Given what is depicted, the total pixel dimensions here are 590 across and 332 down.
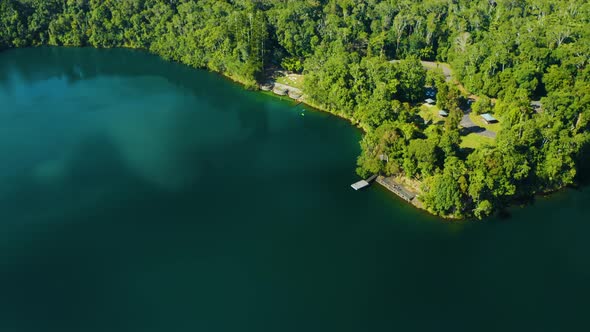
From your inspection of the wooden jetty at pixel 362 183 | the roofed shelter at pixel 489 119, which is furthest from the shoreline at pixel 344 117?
the roofed shelter at pixel 489 119

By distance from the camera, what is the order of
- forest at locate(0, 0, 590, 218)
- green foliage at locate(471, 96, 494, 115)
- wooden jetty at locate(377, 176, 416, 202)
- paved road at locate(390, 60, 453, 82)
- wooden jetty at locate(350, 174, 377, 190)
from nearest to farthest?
forest at locate(0, 0, 590, 218) < wooden jetty at locate(377, 176, 416, 202) < wooden jetty at locate(350, 174, 377, 190) < green foliage at locate(471, 96, 494, 115) < paved road at locate(390, 60, 453, 82)

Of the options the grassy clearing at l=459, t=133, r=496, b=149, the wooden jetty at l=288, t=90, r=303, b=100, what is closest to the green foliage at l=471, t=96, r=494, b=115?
the grassy clearing at l=459, t=133, r=496, b=149

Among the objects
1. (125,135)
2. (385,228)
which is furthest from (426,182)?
(125,135)

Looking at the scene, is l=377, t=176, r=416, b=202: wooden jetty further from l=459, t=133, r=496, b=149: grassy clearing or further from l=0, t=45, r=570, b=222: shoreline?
l=459, t=133, r=496, b=149: grassy clearing

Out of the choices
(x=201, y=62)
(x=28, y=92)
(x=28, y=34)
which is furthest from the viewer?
(x=28, y=34)

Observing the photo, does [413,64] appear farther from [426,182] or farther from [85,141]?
[85,141]

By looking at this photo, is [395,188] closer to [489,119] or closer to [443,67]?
[489,119]
